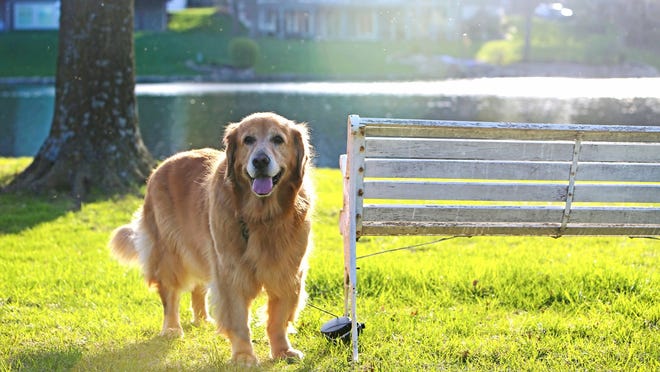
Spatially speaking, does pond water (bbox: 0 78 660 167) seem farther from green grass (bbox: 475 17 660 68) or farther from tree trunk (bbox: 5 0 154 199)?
tree trunk (bbox: 5 0 154 199)

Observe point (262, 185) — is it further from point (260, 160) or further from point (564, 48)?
point (564, 48)

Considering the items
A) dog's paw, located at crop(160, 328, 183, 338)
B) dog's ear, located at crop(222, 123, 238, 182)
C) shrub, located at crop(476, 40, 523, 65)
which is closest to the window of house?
shrub, located at crop(476, 40, 523, 65)

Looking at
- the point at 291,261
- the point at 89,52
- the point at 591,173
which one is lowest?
the point at 291,261

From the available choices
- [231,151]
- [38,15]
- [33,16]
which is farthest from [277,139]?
[33,16]

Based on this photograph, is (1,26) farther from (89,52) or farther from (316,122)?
(89,52)

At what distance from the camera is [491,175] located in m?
4.14

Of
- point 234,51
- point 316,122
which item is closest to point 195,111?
point 316,122

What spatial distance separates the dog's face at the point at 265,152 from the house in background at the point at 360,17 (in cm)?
5811

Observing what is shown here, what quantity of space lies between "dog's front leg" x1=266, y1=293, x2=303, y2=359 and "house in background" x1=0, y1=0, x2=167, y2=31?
59.7 metres

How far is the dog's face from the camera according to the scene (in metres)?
3.99

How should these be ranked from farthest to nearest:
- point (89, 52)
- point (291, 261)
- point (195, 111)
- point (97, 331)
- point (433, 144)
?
point (195, 111), point (89, 52), point (97, 331), point (291, 261), point (433, 144)

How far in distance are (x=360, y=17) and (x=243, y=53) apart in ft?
75.2

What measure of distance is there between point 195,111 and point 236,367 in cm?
2265

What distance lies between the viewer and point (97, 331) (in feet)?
Answer: 16.0
